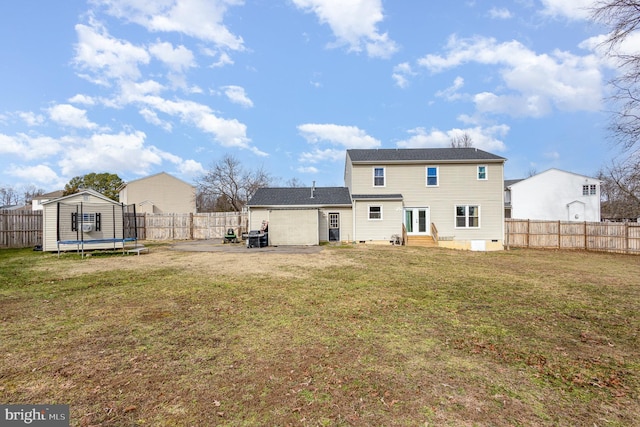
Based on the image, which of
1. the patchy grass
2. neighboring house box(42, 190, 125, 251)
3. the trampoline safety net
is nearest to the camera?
the patchy grass

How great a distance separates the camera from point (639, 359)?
3857mm

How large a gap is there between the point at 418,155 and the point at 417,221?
474 cm

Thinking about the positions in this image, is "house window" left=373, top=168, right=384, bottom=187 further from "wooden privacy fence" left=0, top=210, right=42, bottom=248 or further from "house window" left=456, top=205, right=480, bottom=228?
"wooden privacy fence" left=0, top=210, right=42, bottom=248

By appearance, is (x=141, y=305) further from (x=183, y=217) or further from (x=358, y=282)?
(x=183, y=217)

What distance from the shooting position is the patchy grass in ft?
9.18

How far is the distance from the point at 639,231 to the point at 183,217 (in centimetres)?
3011

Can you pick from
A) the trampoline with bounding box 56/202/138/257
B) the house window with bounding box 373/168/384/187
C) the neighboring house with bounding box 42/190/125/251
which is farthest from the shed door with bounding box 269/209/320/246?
the neighboring house with bounding box 42/190/125/251

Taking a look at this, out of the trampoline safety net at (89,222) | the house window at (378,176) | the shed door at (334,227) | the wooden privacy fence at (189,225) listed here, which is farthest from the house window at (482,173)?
the trampoline safety net at (89,222)

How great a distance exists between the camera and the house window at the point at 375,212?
20188mm

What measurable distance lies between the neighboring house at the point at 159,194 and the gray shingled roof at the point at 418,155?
987 inches

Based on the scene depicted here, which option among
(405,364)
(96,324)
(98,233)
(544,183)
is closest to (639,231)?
(544,183)

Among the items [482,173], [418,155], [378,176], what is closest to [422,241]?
[378,176]

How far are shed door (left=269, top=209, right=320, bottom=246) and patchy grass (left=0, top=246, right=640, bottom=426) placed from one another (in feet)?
34.8

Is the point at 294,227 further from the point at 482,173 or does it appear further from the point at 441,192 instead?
the point at 482,173
